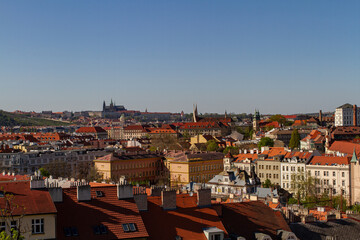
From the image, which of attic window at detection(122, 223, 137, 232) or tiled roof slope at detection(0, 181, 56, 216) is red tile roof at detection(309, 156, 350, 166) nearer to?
attic window at detection(122, 223, 137, 232)

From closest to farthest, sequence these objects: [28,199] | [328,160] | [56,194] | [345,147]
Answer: [28,199] < [56,194] < [328,160] < [345,147]

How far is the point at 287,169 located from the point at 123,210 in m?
63.5

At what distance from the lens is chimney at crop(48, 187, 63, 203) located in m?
24.4

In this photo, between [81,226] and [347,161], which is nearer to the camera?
[81,226]

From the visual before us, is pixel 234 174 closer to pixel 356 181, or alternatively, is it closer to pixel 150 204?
pixel 356 181

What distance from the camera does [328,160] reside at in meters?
80.2

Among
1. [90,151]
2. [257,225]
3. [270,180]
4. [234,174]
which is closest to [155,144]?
[90,151]

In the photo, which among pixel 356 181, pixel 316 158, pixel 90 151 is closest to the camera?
pixel 356 181

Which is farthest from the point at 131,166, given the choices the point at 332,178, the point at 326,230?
the point at 326,230

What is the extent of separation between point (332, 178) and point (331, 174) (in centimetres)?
57

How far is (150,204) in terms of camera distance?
1093 inches

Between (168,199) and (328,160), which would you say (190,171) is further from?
(168,199)

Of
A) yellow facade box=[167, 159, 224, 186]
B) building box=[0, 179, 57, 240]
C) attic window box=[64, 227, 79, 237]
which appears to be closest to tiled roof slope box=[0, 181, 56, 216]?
building box=[0, 179, 57, 240]

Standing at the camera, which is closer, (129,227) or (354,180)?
(129,227)
